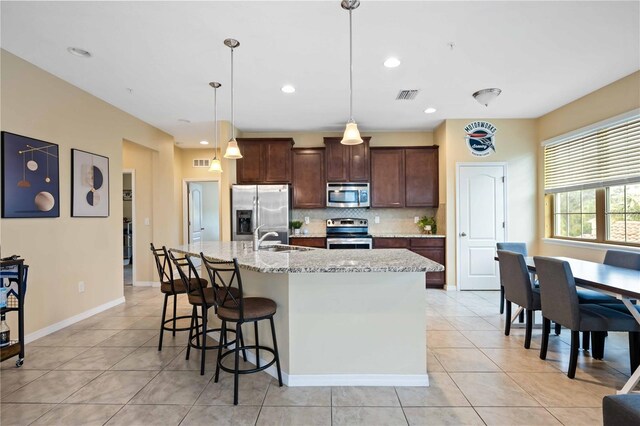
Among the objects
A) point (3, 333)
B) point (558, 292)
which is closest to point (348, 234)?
point (558, 292)

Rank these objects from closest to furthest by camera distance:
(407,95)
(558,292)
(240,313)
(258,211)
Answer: (240,313) < (558,292) < (407,95) < (258,211)

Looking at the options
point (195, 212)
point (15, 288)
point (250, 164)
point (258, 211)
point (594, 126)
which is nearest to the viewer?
point (15, 288)

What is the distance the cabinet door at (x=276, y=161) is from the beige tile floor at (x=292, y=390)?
3099 millimetres

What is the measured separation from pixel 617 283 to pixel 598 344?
→ 79 centimetres

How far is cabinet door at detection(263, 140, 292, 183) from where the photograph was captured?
18.4ft

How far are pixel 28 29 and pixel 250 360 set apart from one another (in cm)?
331

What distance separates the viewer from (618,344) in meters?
3.14

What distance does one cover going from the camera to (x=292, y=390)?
2.32 metres

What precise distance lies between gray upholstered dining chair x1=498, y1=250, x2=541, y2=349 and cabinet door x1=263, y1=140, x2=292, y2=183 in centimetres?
357

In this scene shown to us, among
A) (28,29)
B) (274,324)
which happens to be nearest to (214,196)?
(28,29)

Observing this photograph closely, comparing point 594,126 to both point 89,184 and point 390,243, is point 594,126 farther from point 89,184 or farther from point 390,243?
point 89,184

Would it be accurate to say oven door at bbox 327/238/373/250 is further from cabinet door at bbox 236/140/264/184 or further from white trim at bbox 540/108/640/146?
white trim at bbox 540/108/640/146

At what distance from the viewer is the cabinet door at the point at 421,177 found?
5.62 meters

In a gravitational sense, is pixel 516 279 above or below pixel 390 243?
below
